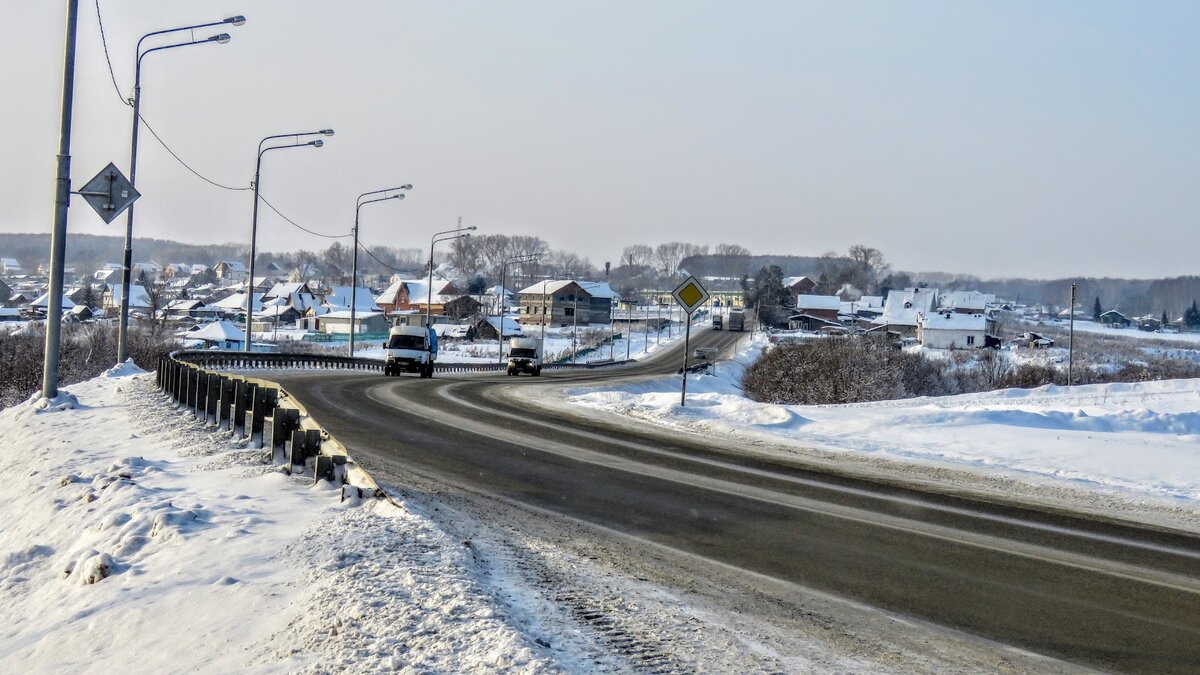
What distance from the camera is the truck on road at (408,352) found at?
41438mm

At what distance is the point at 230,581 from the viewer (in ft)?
21.0

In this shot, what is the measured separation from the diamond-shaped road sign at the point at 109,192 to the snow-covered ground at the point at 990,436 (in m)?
10.6

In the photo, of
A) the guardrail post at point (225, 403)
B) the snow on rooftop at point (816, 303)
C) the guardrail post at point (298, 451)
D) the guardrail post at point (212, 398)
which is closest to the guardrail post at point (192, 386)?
the guardrail post at point (212, 398)

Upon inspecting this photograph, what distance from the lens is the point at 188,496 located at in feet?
29.5

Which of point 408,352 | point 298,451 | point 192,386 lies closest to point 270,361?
point 408,352

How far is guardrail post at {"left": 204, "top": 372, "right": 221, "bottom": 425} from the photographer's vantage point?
14.2 metres

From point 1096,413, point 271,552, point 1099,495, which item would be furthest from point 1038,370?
point 271,552

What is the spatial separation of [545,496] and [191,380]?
847 centimetres

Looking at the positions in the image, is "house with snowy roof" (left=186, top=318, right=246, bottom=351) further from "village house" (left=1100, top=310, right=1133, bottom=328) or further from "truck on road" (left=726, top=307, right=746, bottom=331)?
"village house" (left=1100, top=310, right=1133, bottom=328)

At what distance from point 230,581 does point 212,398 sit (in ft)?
29.0

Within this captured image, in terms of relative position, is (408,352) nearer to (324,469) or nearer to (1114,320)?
(324,469)

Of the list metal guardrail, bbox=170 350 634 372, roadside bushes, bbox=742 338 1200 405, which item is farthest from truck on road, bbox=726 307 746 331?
metal guardrail, bbox=170 350 634 372

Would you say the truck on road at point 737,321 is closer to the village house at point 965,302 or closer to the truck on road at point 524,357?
the village house at point 965,302

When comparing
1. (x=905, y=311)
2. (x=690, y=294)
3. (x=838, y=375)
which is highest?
(x=905, y=311)
